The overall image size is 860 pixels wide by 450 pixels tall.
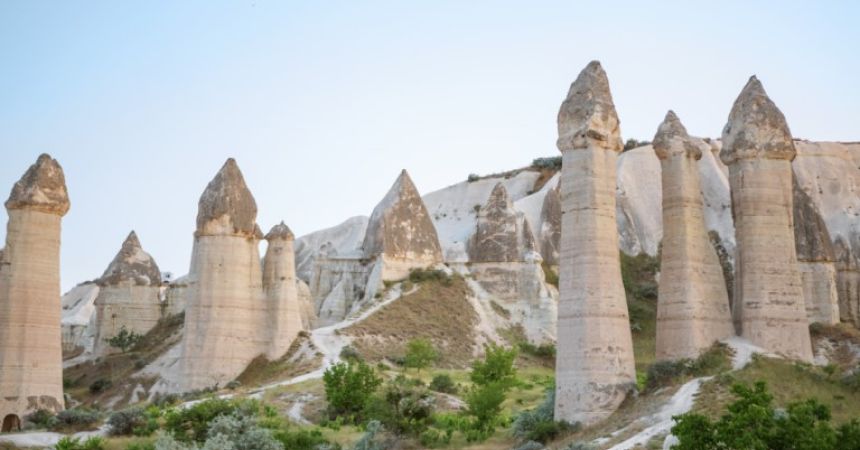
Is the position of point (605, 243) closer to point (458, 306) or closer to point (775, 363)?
point (775, 363)

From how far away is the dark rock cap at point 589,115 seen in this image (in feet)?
84.0

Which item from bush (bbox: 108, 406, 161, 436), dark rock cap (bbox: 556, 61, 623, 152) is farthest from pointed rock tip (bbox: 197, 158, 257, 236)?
dark rock cap (bbox: 556, 61, 623, 152)

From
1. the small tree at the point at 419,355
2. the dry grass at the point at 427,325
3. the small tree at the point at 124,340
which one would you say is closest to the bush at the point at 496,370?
the small tree at the point at 419,355

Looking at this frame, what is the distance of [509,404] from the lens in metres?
32.5

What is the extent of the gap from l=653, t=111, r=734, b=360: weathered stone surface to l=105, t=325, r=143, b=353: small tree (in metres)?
31.0

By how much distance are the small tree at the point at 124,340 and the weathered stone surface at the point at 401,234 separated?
40.5 ft

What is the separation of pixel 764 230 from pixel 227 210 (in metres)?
19.9

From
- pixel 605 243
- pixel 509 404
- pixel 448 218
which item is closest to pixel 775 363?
pixel 605 243

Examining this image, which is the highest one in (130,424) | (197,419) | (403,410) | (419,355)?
(419,355)

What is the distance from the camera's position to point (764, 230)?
27172 millimetres

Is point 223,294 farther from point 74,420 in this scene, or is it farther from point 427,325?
point 427,325

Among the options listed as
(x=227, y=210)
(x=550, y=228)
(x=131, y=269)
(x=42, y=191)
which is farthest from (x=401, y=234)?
(x=42, y=191)

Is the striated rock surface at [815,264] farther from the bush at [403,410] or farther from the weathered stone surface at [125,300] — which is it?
the weathered stone surface at [125,300]

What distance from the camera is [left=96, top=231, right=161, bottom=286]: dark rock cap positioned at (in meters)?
51.2
